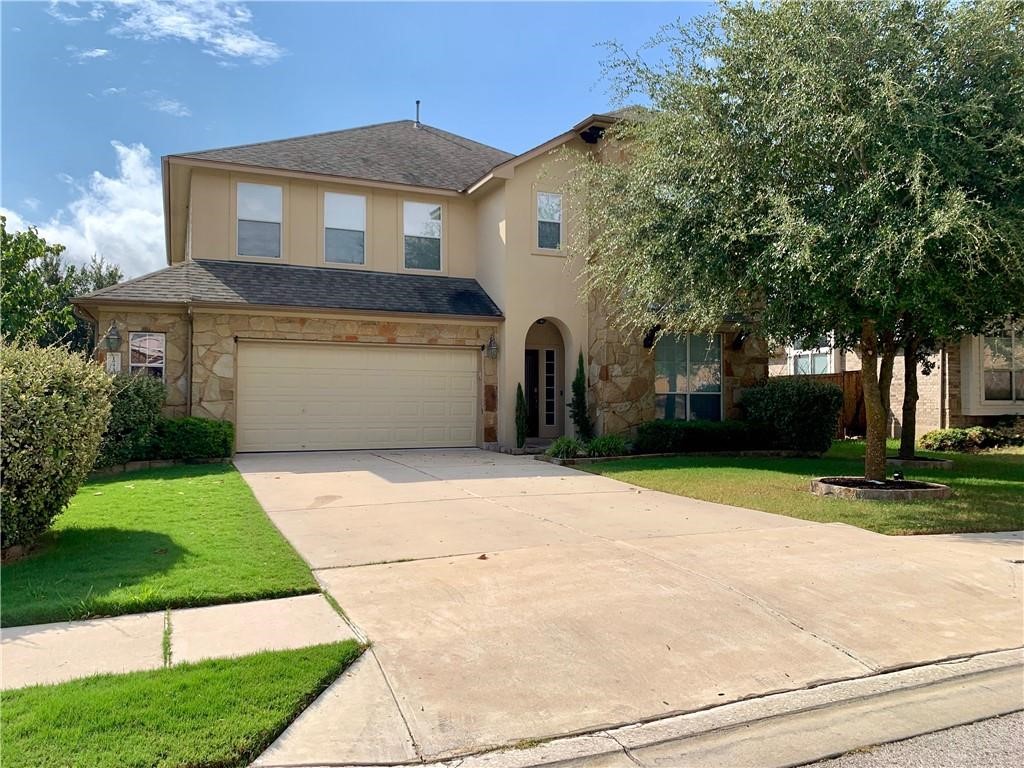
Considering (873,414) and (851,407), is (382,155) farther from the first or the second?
(851,407)

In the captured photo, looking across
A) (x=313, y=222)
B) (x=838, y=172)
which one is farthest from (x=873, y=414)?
(x=313, y=222)

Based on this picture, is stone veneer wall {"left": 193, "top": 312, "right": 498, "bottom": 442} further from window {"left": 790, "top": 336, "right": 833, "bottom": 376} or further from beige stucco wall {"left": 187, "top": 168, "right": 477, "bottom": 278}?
window {"left": 790, "top": 336, "right": 833, "bottom": 376}

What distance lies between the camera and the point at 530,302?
51.7ft

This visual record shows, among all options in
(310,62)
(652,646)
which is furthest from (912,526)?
(310,62)

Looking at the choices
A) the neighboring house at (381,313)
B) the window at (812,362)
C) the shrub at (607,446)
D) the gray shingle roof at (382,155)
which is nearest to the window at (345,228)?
the neighboring house at (381,313)

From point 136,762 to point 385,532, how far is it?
4.40 m

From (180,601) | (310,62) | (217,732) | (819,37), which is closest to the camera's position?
(217,732)

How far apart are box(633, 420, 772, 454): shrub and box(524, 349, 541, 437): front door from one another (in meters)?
3.10

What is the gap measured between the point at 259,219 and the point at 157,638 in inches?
497

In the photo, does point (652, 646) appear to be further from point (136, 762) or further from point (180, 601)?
point (180, 601)

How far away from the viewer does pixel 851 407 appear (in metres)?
20.9

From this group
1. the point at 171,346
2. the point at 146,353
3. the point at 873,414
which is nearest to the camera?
the point at 873,414

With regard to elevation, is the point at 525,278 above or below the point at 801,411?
above

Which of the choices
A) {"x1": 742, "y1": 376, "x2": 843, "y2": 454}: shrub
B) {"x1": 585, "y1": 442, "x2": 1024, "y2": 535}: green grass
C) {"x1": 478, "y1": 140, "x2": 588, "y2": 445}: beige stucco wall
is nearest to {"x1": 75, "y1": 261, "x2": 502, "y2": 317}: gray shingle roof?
{"x1": 478, "y1": 140, "x2": 588, "y2": 445}: beige stucco wall
